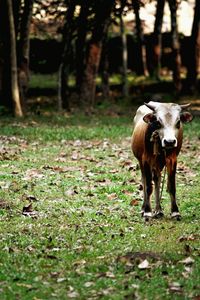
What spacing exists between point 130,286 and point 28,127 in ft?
62.6

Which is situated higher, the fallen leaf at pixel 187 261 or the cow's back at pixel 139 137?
the cow's back at pixel 139 137

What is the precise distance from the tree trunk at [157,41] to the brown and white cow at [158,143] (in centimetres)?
2608

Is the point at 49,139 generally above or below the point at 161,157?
below

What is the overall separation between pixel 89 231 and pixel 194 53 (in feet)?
88.1

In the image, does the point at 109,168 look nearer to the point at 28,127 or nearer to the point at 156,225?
the point at 156,225

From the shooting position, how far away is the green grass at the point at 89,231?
8.53 m

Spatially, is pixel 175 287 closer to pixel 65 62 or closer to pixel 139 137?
pixel 139 137

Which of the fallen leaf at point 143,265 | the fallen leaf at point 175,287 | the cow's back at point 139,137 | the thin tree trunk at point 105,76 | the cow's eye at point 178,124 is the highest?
the cow's eye at point 178,124

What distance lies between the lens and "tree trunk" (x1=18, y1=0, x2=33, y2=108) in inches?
1191

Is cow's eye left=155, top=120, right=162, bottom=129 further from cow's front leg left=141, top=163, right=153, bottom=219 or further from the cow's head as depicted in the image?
cow's front leg left=141, top=163, right=153, bottom=219

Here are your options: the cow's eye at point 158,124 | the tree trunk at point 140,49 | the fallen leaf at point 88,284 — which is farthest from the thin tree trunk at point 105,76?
the fallen leaf at point 88,284

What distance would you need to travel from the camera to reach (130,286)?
8.47m

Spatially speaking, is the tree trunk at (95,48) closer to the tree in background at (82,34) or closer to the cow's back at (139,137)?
the tree in background at (82,34)

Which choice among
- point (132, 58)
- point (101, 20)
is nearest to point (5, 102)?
point (101, 20)
